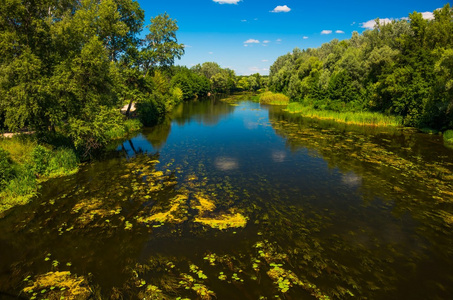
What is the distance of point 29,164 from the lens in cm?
1862

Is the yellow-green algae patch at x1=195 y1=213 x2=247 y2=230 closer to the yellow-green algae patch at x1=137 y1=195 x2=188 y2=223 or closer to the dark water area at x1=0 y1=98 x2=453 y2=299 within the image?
the dark water area at x1=0 y1=98 x2=453 y2=299

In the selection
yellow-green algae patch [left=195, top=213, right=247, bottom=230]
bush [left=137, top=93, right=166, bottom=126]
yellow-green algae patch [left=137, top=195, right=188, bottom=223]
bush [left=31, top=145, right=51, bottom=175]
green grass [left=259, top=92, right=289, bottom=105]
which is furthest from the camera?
green grass [left=259, top=92, right=289, bottom=105]

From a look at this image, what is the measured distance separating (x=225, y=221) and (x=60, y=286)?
8084 millimetres

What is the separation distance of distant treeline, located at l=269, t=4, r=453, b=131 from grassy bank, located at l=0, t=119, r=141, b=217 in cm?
4137

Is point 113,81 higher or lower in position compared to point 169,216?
higher

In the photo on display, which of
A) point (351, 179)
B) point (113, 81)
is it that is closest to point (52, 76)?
point (113, 81)

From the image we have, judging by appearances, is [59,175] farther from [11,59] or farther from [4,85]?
[11,59]

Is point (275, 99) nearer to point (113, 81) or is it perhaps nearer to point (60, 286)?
point (113, 81)

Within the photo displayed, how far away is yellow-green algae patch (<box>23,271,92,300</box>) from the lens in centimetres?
916

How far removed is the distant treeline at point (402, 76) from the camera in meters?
35.2

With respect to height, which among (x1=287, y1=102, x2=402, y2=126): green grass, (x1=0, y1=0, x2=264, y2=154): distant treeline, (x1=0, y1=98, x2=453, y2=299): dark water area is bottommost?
(x1=0, y1=98, x2=453, y2=299): dark water area

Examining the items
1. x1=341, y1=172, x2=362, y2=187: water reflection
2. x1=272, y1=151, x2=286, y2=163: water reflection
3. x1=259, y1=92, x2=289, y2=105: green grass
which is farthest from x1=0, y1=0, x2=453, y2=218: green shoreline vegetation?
x1=341, y1=172, x2=362, y2=187: water reflection

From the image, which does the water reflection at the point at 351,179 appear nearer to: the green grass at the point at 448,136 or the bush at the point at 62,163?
the green grass at the point at 448,136

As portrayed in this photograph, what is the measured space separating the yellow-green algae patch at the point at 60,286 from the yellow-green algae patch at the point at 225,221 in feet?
20.7
